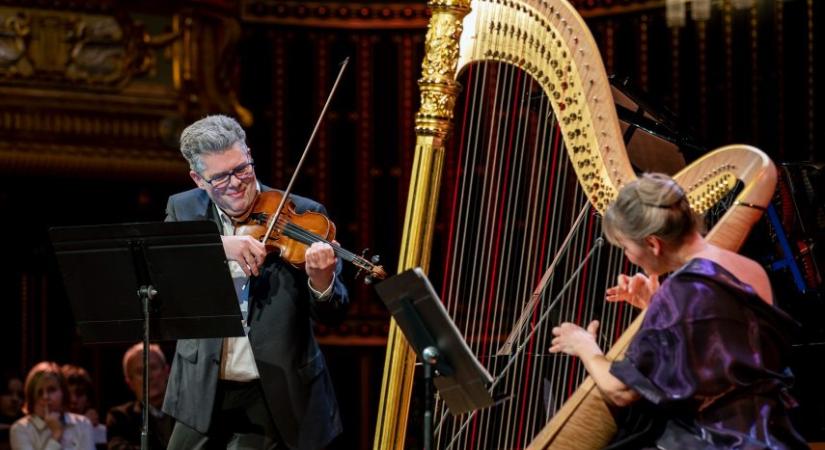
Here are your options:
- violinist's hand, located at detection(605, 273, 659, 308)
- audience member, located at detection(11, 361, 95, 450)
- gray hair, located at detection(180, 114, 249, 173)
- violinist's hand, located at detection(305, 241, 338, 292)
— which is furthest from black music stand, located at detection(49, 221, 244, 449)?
audience member, located at detection(11, 361, 95, 450)

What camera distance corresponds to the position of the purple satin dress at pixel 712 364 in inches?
109

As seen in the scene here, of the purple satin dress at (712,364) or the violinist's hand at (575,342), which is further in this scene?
the violinist's hand at (575,342)

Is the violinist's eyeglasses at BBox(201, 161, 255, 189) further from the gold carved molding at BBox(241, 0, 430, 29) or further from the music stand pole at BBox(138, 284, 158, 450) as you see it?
the gold carved molding at BBox(241, 0, 430, 29)

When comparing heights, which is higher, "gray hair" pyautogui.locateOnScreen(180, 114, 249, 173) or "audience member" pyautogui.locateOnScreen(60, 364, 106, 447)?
"gray hair" pyautogui.locateOnScreen(180, 114, 249, 173)

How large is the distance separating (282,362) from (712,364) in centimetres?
127

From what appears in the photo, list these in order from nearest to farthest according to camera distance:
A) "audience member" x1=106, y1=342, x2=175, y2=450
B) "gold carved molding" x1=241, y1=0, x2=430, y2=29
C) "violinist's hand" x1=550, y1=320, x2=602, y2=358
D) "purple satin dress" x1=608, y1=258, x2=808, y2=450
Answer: "purple satin dress" x1=608, y1=258, x2=808, y2=450
"violinist's hand" x1=550, y1=320, x2=602, y2=358
"audience member" x1=106, y1=342, x2=175, y2=450
"gold carved molding" x1=241, y1=0, x2=430, y2=29

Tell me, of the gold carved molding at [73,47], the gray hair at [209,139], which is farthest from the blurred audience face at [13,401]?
the gray hair at [209,139]

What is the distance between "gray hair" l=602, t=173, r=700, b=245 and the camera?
2.83 meters

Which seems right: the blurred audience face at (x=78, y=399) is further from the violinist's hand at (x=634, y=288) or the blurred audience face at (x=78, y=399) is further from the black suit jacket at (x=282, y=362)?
the violinist's hand at (x=634, y=288)

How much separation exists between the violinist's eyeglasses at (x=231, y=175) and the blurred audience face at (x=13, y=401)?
3673 millimetres

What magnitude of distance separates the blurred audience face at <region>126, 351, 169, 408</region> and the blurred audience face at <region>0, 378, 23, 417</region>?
77 centimetres

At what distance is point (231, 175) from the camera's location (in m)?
3.59

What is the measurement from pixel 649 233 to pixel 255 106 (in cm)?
528

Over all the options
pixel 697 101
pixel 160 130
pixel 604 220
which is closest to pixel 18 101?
pixel 160 130
